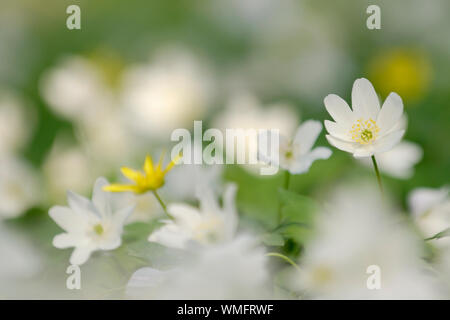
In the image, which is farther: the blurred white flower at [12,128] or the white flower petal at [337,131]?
the blurred white flower at [12,128]

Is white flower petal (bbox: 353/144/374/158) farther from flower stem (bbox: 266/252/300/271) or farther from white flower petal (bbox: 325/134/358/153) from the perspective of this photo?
flower stem (bbox: 266/252/300/271)

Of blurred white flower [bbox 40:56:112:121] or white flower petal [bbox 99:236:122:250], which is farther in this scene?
blurred white flower [bbox 40:56:112:121]

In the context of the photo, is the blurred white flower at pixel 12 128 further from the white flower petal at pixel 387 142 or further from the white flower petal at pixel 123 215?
the white flower petal at pixel 387 142

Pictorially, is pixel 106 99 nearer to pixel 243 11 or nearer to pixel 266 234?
pixel 243 11

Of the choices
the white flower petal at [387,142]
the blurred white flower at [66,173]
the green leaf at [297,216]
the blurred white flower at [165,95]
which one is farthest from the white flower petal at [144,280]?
the blurred white flower at [165,95]

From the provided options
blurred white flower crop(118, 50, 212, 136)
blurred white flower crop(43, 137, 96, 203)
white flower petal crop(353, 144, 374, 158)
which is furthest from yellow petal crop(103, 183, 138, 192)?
blurred white flower crop(118, 50, 212, 136)

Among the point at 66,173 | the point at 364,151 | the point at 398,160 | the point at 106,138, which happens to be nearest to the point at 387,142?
the point at 364,151

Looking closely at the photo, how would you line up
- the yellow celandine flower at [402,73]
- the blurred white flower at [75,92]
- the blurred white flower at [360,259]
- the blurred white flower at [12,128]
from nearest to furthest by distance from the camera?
the blurred white flower at [360,259] < the blurred white flower at [12,128] < the blurred white flower at [75,92] < the yellow celandine flower at [402,73]
